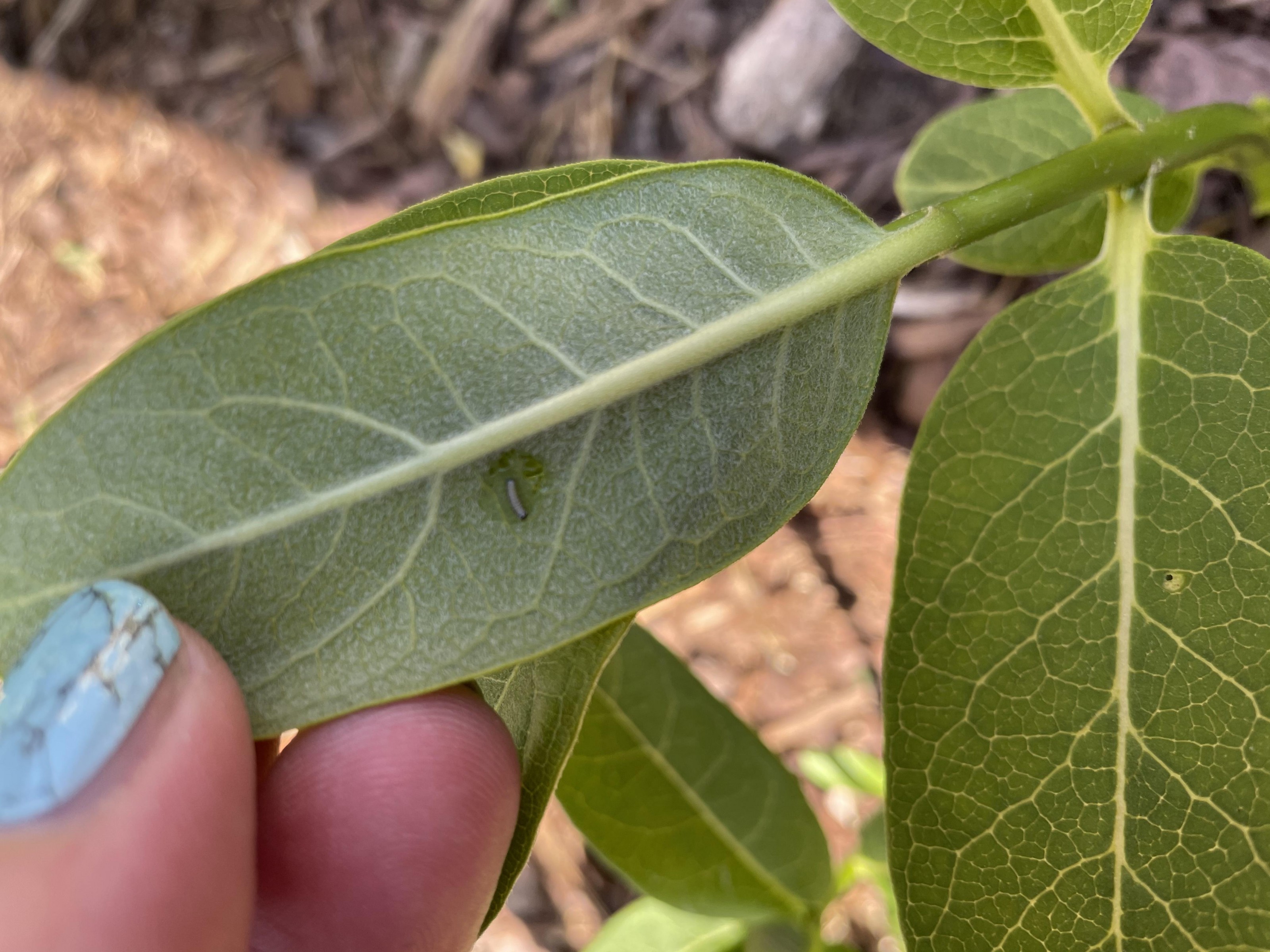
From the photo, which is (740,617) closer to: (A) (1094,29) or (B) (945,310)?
(B) (945,310)

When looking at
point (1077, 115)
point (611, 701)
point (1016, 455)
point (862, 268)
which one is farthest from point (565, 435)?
point (1077, 115)

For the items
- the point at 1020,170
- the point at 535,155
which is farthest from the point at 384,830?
the point at 535,155

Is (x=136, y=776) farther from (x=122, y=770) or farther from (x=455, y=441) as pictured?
(x=455, y=441)

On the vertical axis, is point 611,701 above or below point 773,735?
above

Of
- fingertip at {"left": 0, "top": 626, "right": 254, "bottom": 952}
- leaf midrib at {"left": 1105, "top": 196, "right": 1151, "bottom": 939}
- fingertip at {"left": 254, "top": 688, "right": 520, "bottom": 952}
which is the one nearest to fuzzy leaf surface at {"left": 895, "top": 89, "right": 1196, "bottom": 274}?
leaf midrib at {"left": 1105, "top": 196, "right": 1151, "bottom": 939}

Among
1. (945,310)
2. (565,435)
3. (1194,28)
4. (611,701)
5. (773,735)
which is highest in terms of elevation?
(565,435)

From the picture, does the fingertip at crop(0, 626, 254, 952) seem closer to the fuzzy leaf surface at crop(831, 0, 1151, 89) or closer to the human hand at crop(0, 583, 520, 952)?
the human hand at crop(0, 583, 520, 952)

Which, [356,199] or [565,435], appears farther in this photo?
[356,199]
